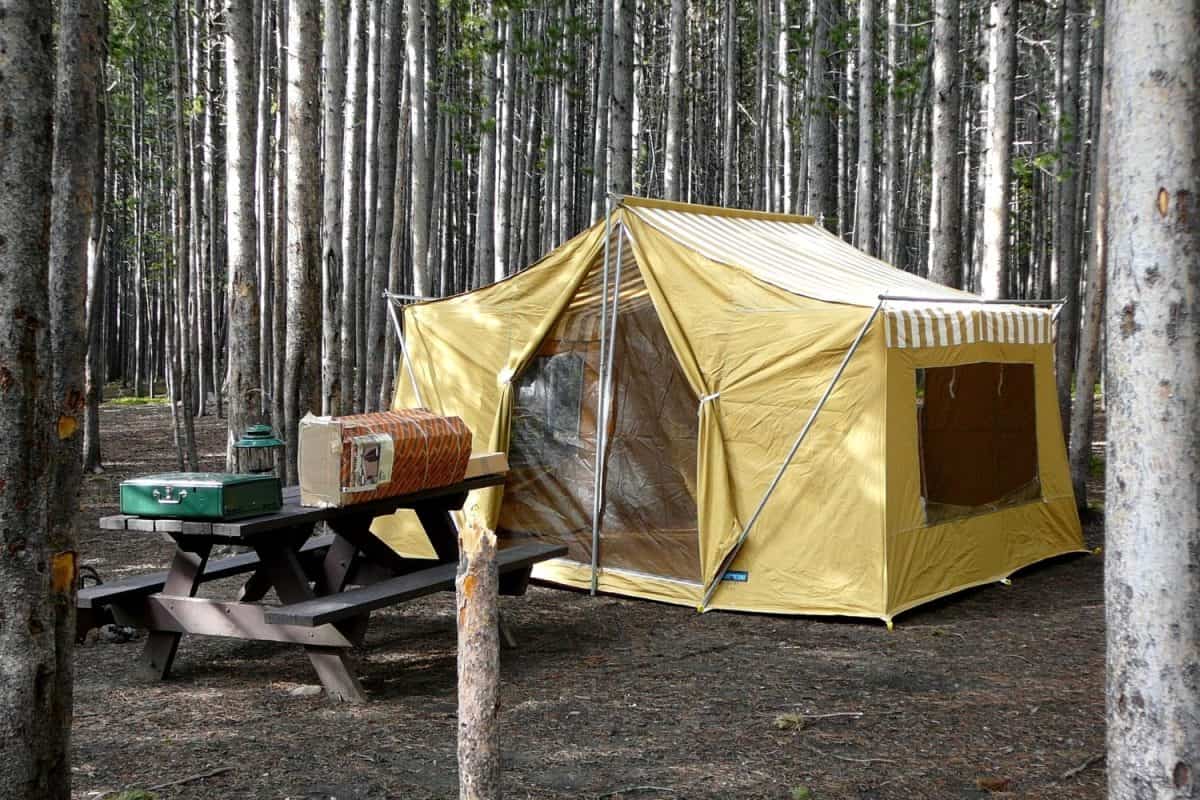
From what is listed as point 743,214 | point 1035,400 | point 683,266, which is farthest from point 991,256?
point 683,266

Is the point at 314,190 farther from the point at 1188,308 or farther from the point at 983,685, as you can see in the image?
the point at 1188,308

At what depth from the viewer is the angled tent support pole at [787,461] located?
648 centimetres

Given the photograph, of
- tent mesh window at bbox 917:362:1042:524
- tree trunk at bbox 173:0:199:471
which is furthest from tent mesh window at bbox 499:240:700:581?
A: tree trunk at bbox 173:0:199:471

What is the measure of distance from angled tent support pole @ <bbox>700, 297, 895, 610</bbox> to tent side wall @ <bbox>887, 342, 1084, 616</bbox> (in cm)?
23

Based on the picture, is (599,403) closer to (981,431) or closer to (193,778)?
(981,431)

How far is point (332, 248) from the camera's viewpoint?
8891 millimetres

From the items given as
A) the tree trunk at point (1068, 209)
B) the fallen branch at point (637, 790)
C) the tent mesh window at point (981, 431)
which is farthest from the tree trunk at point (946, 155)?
the fallen branch at point (637, 790)

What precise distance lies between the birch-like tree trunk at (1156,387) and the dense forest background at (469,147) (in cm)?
481

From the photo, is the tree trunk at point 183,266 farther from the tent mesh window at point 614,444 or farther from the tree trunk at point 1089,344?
the tree trunk at point 1089,344

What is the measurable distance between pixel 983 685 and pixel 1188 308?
3.17 metres

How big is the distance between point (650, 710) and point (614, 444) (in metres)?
2.72

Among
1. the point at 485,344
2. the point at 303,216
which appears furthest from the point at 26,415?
the point at 485,344

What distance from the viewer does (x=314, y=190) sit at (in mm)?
7812

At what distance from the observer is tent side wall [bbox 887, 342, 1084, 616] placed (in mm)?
6594
